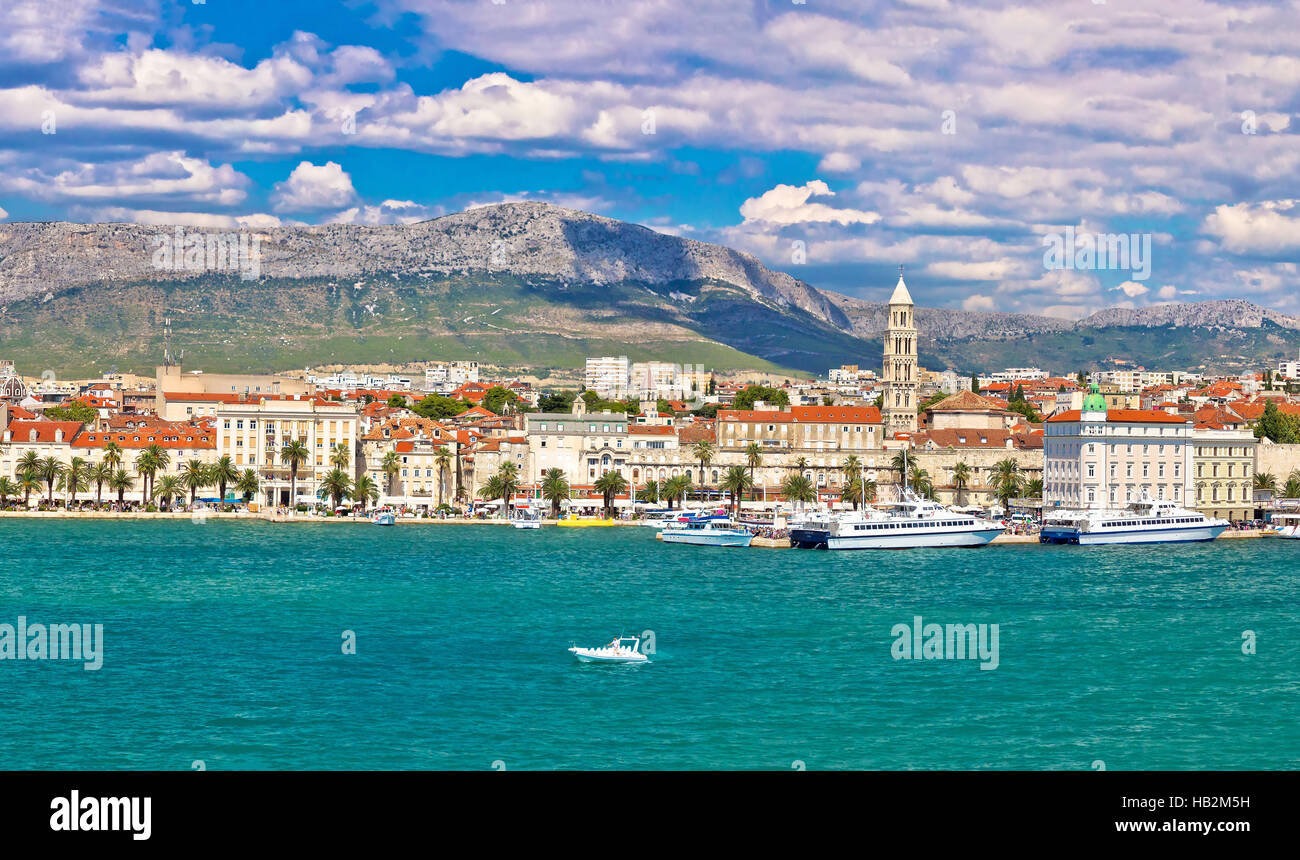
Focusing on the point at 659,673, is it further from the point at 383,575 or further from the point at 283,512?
the point at 283,512

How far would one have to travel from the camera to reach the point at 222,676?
31.4 meters

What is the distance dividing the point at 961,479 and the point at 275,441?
142 feet

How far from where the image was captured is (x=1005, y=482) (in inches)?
3723

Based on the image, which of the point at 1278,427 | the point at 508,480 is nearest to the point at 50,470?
the point at 508,480

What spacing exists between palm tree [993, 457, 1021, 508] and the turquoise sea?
3316 cm

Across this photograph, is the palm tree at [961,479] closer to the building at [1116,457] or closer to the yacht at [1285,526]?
the building at [1116,457]

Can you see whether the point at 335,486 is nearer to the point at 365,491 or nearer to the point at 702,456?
the point at 365,491

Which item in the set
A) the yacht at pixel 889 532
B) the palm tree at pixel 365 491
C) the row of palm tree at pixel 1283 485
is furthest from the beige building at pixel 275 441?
the row of palm tree at pixel 1283 485

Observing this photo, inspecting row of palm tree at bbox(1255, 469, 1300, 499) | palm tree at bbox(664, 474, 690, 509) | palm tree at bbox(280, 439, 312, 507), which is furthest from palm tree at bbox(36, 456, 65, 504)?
row of palm tree at bbox(1255, 469, 1300, 499)

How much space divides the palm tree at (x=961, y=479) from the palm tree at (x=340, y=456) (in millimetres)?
38318

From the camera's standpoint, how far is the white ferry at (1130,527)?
74688mm

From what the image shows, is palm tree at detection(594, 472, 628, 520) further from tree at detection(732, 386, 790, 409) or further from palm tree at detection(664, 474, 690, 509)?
tree at detection(732, 386, 790, 409)

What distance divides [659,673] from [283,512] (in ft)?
204
